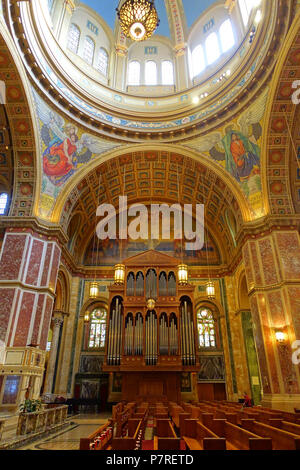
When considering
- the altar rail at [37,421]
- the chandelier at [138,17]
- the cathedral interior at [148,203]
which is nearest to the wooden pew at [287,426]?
the cathedral interior at [148,203]

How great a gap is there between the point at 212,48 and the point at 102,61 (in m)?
7.05

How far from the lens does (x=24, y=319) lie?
11336 millimetres

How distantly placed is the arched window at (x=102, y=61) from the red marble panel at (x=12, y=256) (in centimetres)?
1223

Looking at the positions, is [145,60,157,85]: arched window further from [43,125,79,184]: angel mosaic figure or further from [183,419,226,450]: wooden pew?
[183,419,226,450]: wooden pew

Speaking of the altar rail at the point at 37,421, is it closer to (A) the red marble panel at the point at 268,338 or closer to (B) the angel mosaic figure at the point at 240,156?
(A) the red marble panel at the point at 268,338

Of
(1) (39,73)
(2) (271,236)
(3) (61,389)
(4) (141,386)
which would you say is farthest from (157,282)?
(1) (39,73)

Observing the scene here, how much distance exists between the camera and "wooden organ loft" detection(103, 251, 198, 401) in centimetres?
1372

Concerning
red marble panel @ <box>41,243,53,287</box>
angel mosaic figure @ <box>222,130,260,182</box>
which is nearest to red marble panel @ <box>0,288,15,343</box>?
red marble panel @ <box>41,243,53,287</box>

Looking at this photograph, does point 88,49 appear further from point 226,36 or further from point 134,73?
point 226,36

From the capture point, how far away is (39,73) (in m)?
12.6

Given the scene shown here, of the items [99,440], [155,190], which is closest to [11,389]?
[99,440]

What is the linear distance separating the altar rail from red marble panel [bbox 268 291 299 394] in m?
8.05
